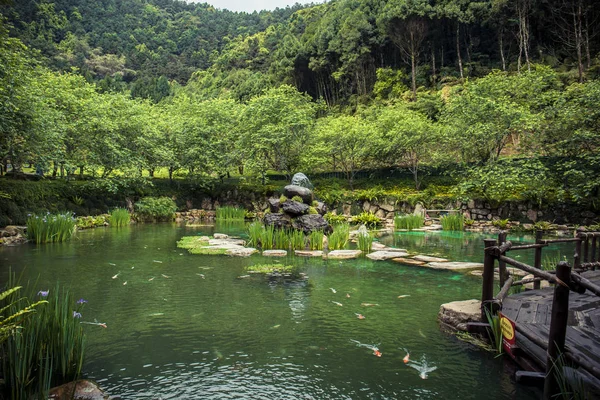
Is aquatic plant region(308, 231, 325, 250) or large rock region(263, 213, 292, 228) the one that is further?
large rock region(263, 213, 292, 228)

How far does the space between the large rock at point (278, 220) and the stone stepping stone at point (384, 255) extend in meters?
2.95

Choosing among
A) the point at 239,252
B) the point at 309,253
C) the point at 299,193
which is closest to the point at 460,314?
the point at 309,253

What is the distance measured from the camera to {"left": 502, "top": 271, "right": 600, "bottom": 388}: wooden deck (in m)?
2.98

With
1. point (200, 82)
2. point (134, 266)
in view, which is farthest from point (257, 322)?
point (200, 82)

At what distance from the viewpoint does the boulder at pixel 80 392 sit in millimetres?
2807

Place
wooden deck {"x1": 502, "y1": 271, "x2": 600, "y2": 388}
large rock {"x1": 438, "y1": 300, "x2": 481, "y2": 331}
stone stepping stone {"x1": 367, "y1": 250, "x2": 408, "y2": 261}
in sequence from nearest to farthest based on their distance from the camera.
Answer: wooden deck {"x1": 502, "y1": 271, "x2": 600, "y2": 388} < large rock {"x1": 438, "y1": 300, "x2": 481, "y2": 331} < stone stepping stone {"x1": 367, "y1": 250, "x2": 408, "y2": 261}

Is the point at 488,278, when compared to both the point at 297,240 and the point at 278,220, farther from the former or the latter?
the point at 278,220

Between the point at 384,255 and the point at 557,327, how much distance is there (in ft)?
21.5

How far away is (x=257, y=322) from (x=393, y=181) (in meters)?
17.7

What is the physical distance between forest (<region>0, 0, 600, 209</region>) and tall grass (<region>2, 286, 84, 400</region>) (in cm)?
559

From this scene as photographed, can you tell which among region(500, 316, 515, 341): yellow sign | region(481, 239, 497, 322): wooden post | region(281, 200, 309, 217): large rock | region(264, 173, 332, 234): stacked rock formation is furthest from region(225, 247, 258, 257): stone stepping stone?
region(500, 316, 515, 341): yellow sign

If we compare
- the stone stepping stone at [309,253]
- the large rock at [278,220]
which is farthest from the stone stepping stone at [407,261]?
the large rock at [278,220]

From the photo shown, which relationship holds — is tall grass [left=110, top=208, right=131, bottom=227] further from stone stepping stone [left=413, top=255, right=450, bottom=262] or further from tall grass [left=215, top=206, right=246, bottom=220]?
stone stepping stone [left=413, top=255, right=450, bottom=262]

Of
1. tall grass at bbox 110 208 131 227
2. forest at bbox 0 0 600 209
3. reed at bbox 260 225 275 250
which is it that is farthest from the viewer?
tall grass at bbox 110 208 131 227
